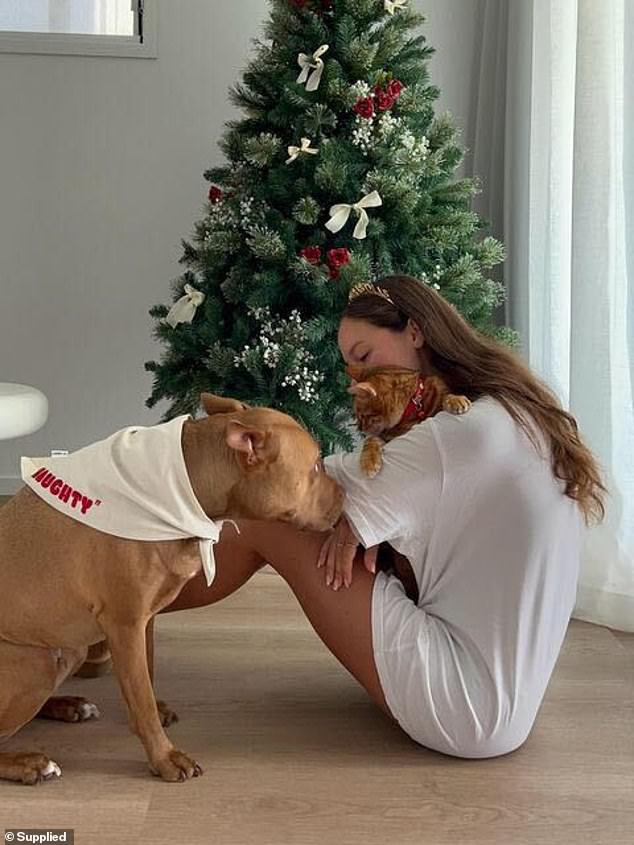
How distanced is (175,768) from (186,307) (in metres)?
1.56

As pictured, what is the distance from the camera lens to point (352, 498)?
2010mm

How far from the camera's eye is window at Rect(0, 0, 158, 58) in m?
3.96

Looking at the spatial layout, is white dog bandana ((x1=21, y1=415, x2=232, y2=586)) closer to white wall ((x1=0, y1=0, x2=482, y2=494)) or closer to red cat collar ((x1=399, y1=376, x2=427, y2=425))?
red cat collar ((x1=399, y1=376, x2=427, y2=425))

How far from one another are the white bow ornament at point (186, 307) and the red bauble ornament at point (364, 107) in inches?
26.9

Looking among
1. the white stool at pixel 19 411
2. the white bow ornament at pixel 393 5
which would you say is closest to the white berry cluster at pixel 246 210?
the white bow ornament at pixel 393 5

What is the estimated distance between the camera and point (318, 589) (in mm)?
2080

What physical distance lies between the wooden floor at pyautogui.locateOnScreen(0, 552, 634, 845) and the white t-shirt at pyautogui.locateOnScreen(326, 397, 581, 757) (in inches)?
5.3

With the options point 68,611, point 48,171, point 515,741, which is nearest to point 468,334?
point 515,741

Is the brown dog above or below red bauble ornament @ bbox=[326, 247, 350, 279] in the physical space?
below

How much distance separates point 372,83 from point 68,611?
183cm

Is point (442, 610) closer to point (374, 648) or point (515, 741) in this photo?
point (374, 648)

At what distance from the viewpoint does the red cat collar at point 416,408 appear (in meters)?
2.09

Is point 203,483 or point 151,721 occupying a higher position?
point 203,483

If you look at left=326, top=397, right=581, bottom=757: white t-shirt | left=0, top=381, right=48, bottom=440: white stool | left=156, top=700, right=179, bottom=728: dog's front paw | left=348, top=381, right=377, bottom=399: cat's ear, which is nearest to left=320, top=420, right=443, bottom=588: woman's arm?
left=326, top=397, right=581, bottom=757: white t-shirt
